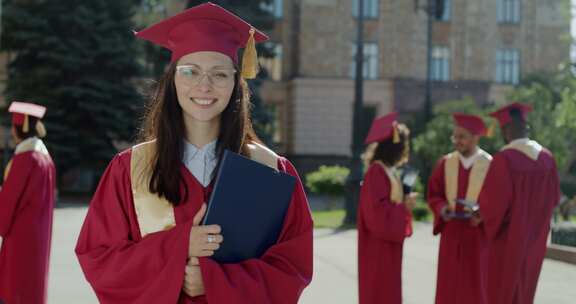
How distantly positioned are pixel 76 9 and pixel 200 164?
2687 cm

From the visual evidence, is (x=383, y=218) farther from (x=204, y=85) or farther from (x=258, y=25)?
(x=258, y=25)

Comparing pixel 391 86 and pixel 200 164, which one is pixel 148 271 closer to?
pixel 200 164

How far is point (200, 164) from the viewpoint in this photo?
10.3 ft

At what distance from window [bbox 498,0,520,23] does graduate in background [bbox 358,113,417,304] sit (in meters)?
34.8

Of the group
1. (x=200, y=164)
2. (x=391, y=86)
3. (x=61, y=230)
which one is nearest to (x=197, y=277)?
(x=200, y=164)

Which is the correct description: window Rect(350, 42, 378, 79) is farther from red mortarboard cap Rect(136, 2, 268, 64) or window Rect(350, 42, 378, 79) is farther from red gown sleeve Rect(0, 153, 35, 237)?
red mortarboard cap Rect(136, 2, 268, 64)

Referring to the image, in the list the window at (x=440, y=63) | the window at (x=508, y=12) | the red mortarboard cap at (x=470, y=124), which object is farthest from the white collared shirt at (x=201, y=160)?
the window at (x=508, y=12)

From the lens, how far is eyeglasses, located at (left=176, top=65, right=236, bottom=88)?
3.12 meters

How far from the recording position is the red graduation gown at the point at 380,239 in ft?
21.9

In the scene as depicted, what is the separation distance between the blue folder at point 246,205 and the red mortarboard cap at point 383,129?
3.86 metres

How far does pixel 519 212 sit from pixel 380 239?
1145 mm

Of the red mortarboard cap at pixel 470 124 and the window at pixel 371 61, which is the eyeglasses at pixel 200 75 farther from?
the window at pixel 371 61

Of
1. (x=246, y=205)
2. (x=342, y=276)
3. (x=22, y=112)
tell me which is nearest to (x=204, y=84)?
(x=246, y=205)

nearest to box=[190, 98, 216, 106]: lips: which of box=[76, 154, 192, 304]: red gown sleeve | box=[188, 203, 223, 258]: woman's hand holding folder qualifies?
box=[76, 154, 192, 304]: red gown sleeve
